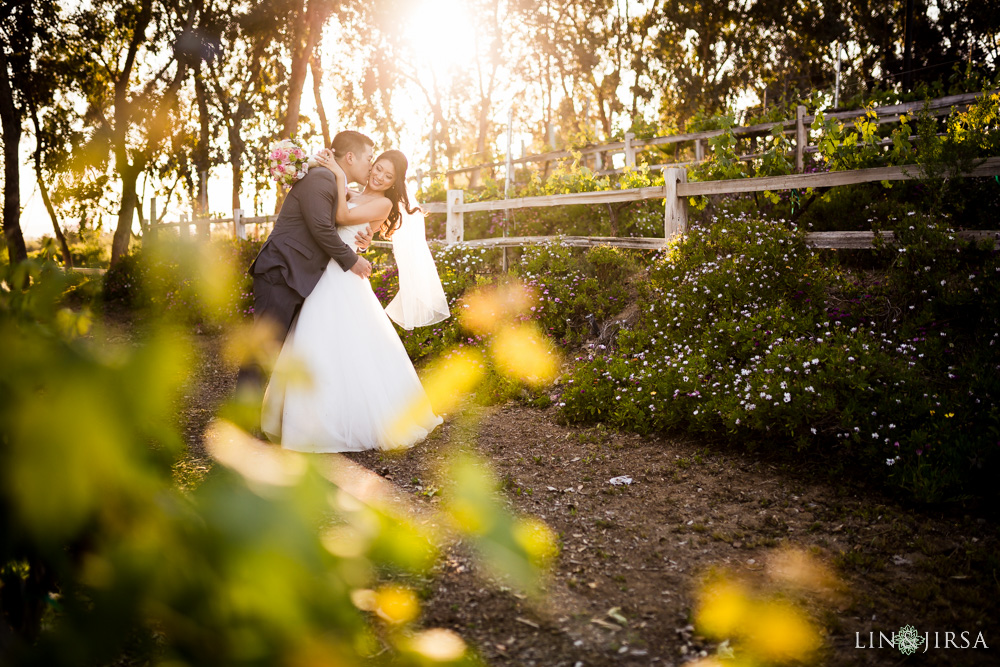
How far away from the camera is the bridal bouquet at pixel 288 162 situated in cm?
506

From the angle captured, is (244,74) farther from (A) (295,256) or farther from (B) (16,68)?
(A) (295,256)

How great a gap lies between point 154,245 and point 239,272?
452cm

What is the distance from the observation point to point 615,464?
4.81m

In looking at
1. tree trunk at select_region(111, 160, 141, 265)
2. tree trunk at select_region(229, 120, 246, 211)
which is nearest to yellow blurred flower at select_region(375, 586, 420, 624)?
tree trunk at select_region(111, 160, 141, 265)

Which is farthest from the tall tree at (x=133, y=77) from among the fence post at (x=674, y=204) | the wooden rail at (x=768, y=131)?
the fence post at (x=674, y=204)

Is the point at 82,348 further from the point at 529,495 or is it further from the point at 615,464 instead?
the point at 615,464

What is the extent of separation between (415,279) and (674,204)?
125 inches

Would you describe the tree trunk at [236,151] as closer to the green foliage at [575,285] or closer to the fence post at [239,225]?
the fence post at [239,225]

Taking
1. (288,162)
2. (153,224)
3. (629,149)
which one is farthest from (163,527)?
(153,224)

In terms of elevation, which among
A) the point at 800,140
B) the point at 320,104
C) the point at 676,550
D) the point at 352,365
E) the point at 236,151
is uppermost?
the point at 320,104

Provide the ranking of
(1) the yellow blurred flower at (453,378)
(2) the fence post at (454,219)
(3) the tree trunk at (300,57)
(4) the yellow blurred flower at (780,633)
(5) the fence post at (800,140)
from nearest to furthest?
1. (4) the yellow blurred flower at (780,633)
2. (1) the yellow blurred flower at (453,378)
3. (2) the fence post at (454,219)
4. (5) the fence post at (800,140)
5. (3) the tree trunk at (300,57)

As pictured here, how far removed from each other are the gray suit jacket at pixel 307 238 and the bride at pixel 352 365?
0.11 meters

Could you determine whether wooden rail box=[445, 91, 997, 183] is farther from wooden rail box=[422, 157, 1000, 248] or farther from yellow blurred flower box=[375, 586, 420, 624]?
yellow blurred flower box=[375, 586, 420, 624]

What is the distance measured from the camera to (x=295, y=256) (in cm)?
502
